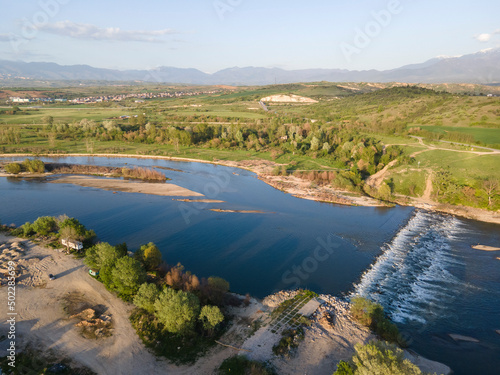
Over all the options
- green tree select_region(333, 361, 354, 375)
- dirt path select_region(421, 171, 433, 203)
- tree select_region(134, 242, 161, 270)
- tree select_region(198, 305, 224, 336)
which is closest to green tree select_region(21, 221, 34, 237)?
tree select_region(134, 242, 161, 270)

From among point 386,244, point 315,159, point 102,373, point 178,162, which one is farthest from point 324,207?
point 178,162

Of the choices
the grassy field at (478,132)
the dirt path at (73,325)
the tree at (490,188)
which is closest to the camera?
the dirt path at (73,325)

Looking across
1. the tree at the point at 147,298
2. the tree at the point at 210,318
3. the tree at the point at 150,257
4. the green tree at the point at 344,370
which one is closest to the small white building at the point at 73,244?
the tree at the point at 150,257

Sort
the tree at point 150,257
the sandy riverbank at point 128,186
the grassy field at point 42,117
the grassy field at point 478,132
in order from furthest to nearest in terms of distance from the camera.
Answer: the grassy field at point 42,117
the grassy field at point 478,132
the sandy riverbank at point 128,186
the tree at point 150,257

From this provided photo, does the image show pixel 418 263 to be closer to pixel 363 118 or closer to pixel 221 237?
pixel 221 237

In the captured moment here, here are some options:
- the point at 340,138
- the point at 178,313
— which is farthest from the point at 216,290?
the point at 340,138

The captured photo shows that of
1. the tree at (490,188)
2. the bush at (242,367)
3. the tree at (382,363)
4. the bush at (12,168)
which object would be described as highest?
the tree at (490,188)

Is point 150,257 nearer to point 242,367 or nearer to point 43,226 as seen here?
point 242,367

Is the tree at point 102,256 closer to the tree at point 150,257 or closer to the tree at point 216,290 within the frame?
the tree at point 150,257
